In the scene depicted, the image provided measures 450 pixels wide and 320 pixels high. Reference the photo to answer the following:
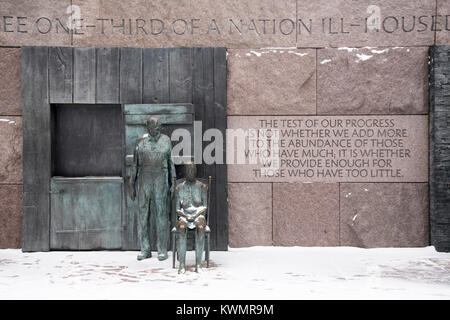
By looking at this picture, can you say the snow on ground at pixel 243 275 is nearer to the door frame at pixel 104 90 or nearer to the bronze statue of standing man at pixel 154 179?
the bronze statue of standing man at pixel 154 179

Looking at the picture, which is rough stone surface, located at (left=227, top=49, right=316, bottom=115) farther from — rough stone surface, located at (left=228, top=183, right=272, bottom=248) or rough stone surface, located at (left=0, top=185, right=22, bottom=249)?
rough stone surface, located at (left=0, top=185, right=22, bottom=249)

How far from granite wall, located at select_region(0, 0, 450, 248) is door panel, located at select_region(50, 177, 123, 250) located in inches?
26.9

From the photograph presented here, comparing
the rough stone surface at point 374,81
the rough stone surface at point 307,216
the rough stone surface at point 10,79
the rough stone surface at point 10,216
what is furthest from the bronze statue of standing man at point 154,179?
the rough stone surface at point 374,81

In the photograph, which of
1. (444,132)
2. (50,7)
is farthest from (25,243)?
(444,132)

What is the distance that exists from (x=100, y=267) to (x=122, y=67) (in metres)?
2.70

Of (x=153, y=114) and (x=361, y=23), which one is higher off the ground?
(x=361, y=23)

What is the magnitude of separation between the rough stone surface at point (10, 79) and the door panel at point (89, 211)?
121 centimetres

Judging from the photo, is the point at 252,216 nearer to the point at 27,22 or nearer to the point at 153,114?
the point at 153,114

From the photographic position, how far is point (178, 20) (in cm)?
714

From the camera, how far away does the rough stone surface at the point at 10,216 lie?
280 inches

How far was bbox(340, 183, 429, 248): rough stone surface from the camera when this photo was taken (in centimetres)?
708

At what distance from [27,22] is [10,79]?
814 millimetres

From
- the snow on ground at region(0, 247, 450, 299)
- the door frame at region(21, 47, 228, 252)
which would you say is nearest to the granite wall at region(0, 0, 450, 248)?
the door frame at region(21, 47, 228, 252)

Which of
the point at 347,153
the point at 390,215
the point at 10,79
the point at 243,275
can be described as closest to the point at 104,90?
the point at 10,79
